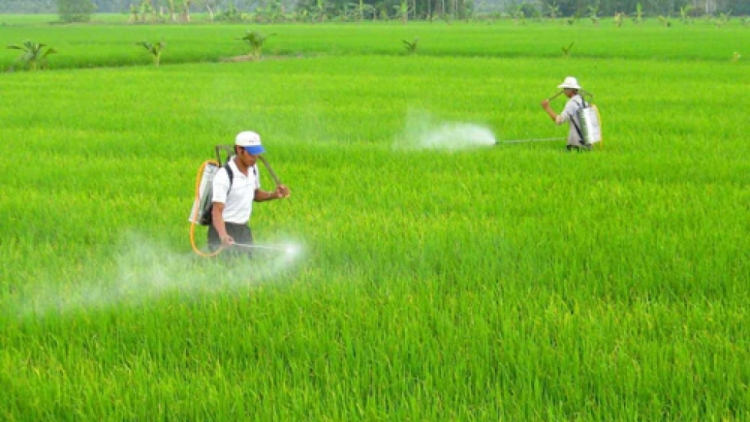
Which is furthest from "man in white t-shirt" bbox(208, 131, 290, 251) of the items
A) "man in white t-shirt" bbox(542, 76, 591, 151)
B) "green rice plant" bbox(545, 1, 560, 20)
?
"green rice plant" bbox(545, 1, 560, 20)

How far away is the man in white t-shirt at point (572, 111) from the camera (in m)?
7.93

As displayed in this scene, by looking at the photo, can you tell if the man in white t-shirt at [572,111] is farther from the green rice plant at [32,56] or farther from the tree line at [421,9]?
the tree line at [421,9]

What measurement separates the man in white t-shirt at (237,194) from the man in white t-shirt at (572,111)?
4.16 metres

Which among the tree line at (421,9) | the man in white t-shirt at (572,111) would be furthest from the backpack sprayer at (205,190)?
the tree line at (421,9)

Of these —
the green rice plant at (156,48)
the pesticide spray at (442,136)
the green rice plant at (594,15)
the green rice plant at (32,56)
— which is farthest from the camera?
the green rice plant at (594,15)

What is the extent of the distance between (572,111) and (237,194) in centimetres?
453

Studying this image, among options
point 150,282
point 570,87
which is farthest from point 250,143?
point 570,87

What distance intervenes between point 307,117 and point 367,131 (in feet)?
5.53

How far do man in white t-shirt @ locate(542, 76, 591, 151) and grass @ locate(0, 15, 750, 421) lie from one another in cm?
28

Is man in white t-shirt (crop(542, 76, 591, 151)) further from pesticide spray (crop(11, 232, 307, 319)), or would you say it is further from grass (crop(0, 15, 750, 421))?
pesticide spray (crop(11, 232, 307, 319))

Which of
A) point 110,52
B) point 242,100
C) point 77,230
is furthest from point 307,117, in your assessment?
point 110,52

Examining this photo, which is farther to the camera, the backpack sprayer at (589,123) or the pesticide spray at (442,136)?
the pesticide spray at (442,136)

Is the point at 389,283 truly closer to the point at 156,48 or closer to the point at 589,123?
the point at 589,123

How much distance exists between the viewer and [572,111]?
26.2ft
